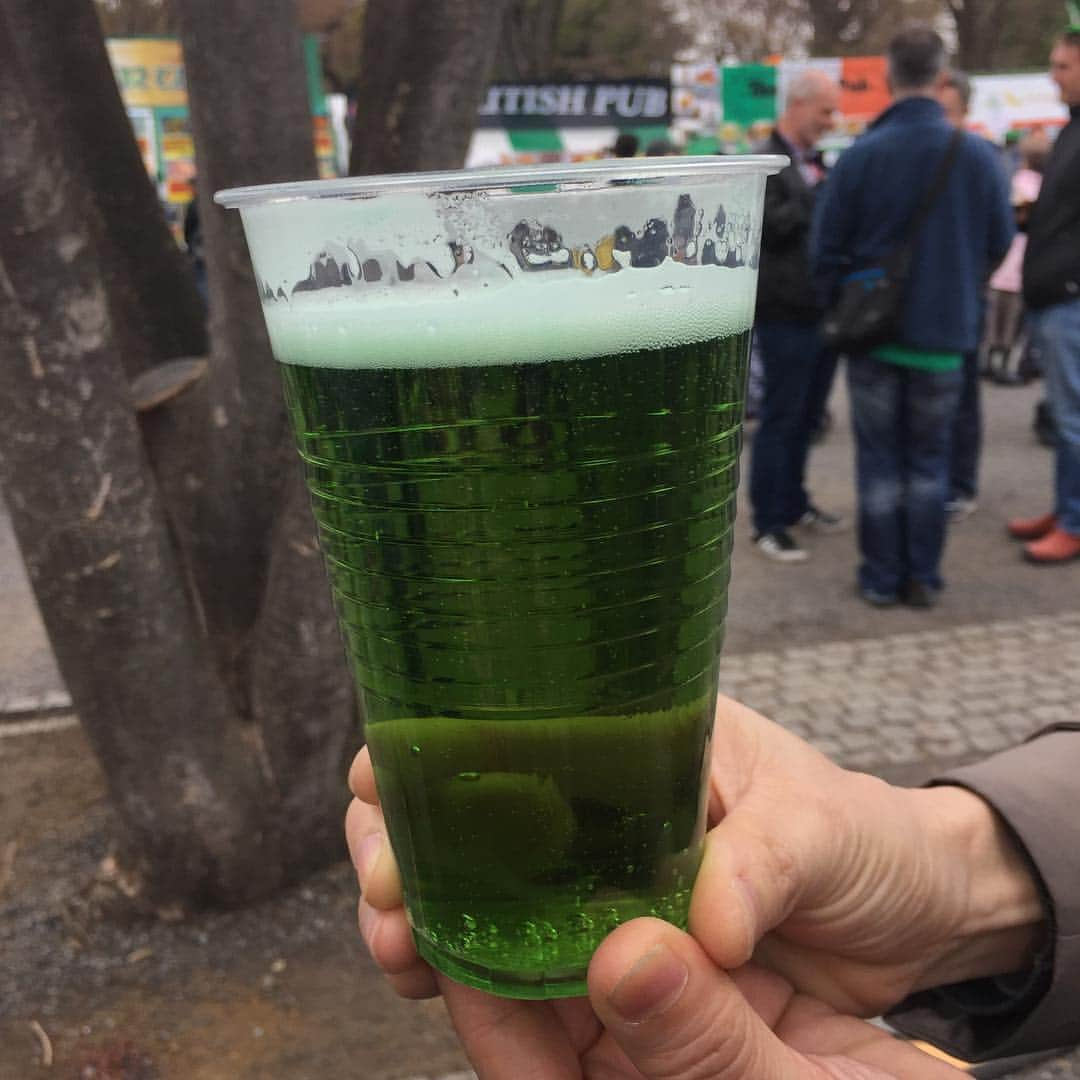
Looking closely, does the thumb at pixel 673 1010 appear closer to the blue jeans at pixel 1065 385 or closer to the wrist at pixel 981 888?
the wrist at pixel 981 888

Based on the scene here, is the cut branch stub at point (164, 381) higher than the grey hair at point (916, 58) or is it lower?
lower

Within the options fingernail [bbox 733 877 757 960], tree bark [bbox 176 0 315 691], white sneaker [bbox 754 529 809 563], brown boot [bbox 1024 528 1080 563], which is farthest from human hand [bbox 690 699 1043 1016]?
brown boot [bbox 1024 528 1080 563]

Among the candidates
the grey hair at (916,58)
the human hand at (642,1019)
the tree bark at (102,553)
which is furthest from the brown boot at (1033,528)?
the human hand at (642,1019)

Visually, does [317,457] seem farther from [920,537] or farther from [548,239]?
[920,537]

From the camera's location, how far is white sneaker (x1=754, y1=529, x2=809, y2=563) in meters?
6.04

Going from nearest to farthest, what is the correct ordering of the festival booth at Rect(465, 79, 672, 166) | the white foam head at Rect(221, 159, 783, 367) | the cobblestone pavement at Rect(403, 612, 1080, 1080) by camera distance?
the white foam head at Rect(221, 159, 783, 367), the cobblestone pavement at Rect(403, 612, 1080, 1080), the festival booth at Rect(465, 79, 672, 166)

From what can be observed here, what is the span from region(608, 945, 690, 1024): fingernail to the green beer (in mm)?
51

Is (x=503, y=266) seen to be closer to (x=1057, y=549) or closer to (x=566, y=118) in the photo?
(x=1057, y=549)

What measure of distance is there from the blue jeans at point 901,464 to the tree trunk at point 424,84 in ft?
8.73

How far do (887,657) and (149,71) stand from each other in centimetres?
1566

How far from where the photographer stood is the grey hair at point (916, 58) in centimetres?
465

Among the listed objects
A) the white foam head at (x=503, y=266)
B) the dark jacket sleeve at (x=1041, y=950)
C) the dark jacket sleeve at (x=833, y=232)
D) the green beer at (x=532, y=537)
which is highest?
the white foam head at (x=503, y=266)

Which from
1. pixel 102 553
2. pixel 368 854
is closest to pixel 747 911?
pixel 368 854

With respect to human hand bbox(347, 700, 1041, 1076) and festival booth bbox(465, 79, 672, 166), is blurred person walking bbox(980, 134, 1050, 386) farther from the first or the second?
human hand bbox(347, 700, 1041, 1076)
